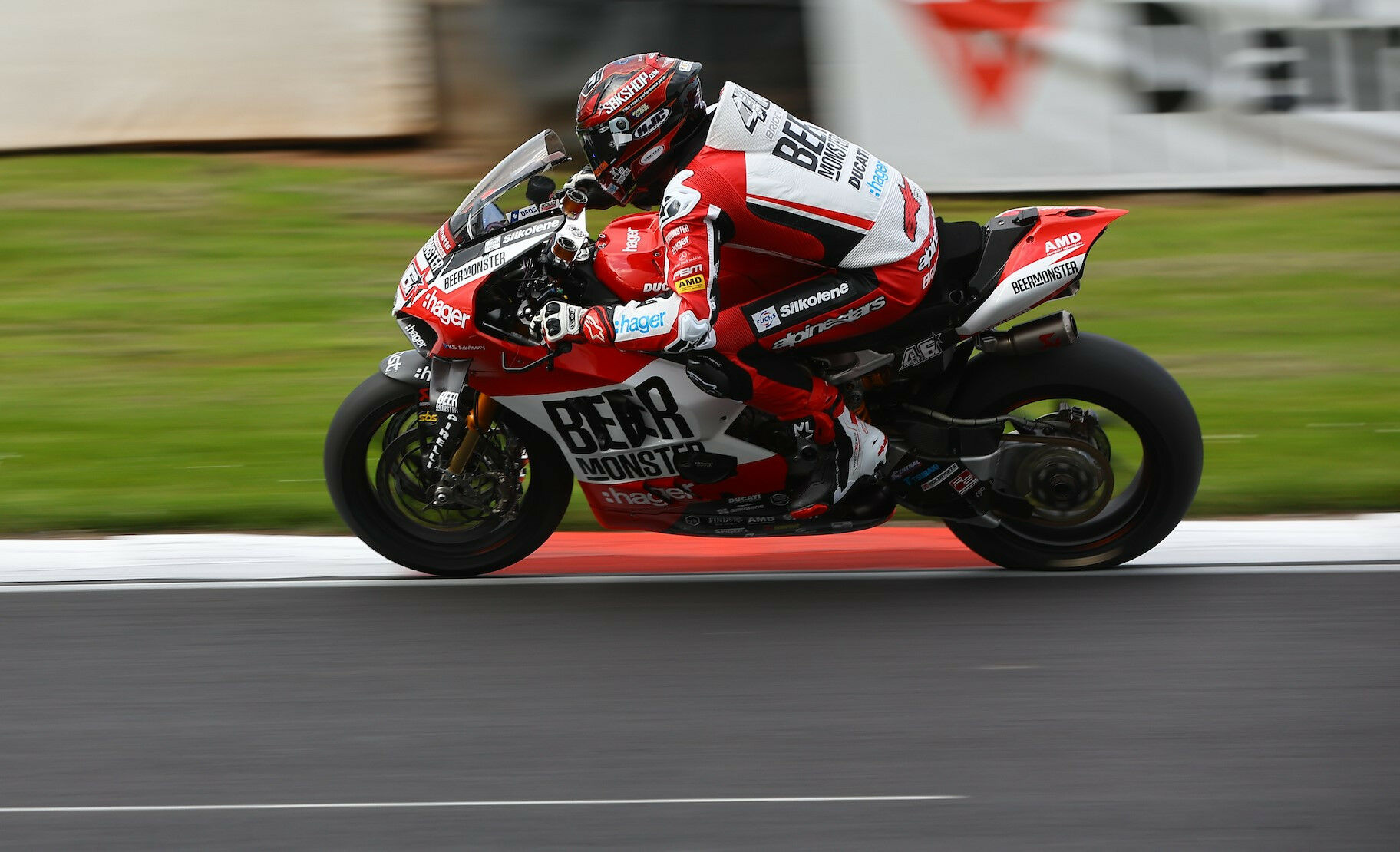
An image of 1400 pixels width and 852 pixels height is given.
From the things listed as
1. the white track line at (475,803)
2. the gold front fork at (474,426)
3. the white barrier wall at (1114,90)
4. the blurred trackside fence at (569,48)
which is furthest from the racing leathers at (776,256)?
the blurred trackside fence at (569,48)

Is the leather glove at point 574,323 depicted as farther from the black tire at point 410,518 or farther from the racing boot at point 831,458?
the racing boot at point 831,458

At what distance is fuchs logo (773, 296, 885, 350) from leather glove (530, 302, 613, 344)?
0.56 meters

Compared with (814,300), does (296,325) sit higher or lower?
lower

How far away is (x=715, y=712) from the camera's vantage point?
4395 mm

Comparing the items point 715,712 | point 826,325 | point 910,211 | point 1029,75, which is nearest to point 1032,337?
point 910,211

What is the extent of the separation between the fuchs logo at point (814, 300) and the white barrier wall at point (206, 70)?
605 cm

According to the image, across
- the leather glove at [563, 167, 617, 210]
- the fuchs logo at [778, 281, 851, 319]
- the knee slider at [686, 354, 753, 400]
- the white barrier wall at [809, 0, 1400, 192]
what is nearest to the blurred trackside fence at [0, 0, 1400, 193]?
the white barrier wall at [809, 0, 1400, 192]

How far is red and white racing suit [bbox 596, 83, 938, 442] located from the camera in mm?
4727

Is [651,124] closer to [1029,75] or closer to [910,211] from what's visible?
[910,211]

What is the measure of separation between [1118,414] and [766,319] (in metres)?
1.18

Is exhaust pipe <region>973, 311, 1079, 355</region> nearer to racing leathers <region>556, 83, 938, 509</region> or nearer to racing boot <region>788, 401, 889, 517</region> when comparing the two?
racing leathers <region>556, 83, 938, 509</region>

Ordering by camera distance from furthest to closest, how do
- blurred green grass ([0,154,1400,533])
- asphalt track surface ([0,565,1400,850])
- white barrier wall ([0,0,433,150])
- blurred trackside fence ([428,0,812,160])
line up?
1. white barrier wall ([0,0,433,150])
2. blurred trackside fence ([428,0,812,160])
3. blurred green grass ([0,154,1400,533])
4. asphalt track surface ([0,565,1400,850])

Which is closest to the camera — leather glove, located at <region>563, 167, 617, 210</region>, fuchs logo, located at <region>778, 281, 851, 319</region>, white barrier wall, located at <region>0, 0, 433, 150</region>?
fuchs logo, located at <region>778, 281, 851, 319</region>

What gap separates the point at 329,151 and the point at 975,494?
6665 millimetres
